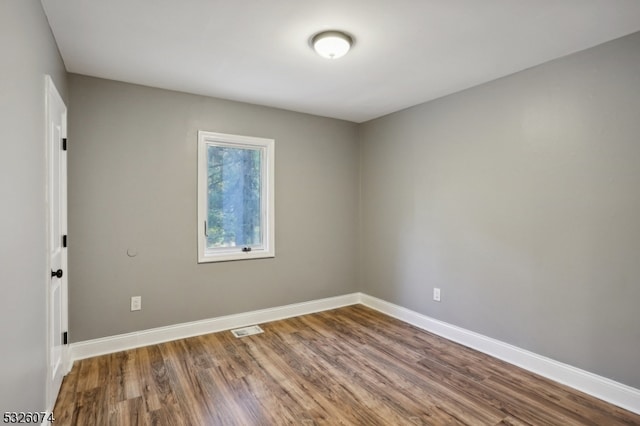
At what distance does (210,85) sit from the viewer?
317 cm

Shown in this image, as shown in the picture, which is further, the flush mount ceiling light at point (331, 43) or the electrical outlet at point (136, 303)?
the electrical outlet at point (136, 303)

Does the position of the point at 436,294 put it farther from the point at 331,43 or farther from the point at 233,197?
the point at 331,43

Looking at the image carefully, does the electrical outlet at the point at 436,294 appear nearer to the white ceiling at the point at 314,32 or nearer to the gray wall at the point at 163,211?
the gray wall at the point at 163,211

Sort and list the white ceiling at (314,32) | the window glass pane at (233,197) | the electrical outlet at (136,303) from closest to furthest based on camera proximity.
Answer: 1. the white ceiling at (314,32)
2. the electrical outlet at (136,303)
3. the window glass pane at (233,197)

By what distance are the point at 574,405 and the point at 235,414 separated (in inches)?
90.1

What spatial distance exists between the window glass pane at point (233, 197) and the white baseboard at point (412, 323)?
855 mm

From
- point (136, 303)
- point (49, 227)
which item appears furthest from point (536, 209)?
point (136, 303)

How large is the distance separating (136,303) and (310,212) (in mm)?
2128

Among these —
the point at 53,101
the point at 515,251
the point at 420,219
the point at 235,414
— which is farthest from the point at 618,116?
the point at 53,101

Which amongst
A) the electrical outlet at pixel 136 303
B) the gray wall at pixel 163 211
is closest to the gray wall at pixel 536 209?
the gray wall at pixel 163 211

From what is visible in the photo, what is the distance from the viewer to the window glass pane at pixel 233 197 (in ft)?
11.8

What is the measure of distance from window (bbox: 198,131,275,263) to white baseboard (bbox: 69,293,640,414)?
2.34 ft

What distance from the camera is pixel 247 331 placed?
352 cm

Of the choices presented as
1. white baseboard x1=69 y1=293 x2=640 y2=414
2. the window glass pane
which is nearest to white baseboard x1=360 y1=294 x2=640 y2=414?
white baseboard x1=69 y1=293 x2=640 y2=414
